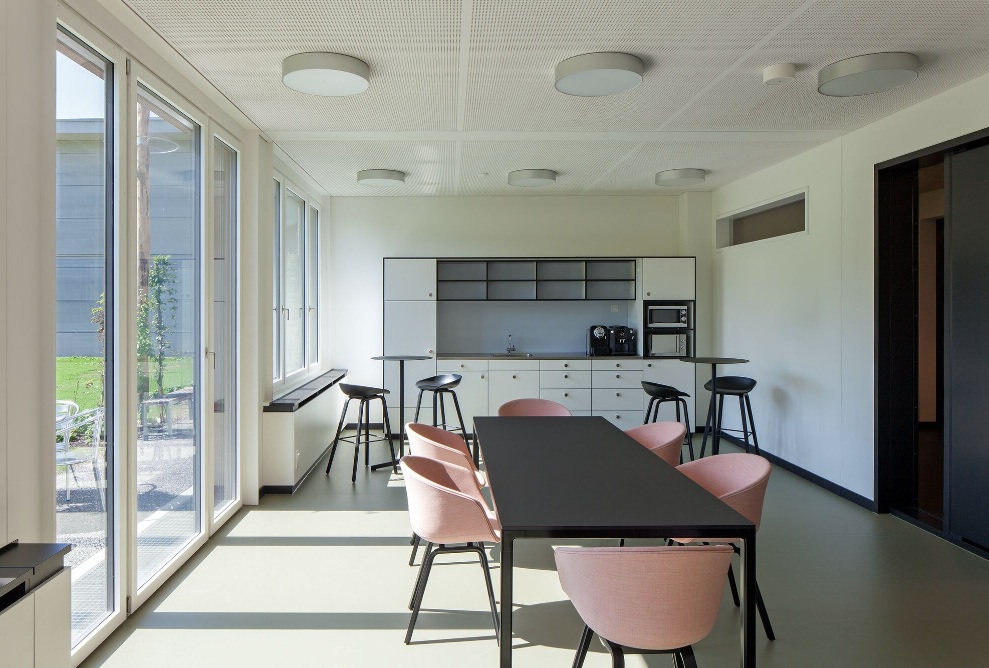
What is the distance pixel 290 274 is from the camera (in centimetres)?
654

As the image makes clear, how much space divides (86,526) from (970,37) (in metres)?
4.84

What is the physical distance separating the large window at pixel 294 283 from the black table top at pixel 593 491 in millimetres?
3009

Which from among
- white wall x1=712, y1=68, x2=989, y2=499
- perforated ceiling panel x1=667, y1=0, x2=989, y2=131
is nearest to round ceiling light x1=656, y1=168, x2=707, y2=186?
white wall x1=712, y1=68, x2=989, y2=499

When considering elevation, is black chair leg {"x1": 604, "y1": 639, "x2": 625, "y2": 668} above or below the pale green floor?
above

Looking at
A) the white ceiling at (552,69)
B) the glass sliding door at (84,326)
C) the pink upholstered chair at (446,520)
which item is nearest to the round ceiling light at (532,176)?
the white ceiling at (552,69)

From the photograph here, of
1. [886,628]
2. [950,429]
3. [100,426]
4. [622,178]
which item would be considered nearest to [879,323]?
[950,429]

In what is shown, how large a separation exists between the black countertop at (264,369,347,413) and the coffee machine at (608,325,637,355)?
3149 mm

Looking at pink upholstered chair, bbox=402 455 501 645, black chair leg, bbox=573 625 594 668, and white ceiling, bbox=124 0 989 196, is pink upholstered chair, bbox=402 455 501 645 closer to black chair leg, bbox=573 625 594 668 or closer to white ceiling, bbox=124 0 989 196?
black chair leg, bbox=573 625 594 668

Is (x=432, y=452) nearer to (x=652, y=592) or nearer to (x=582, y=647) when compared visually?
(x=582, y=647)

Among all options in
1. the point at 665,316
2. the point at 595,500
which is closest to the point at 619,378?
the point at 665,316

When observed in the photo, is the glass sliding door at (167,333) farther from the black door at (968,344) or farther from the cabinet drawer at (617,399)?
the black door at (968,344)

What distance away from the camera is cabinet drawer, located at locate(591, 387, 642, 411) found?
7.55m

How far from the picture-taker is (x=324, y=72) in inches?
143

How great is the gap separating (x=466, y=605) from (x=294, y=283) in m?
4.34
